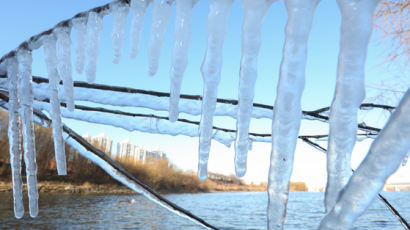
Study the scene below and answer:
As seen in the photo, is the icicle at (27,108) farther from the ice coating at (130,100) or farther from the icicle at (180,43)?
the icicle at (180,43)

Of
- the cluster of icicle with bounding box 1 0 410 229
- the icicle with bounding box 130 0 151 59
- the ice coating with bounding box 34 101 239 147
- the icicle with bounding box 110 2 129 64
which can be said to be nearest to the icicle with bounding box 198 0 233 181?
the cluster of icicle with bounding box 1 0 410 229

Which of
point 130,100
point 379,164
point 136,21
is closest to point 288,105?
point 379,164

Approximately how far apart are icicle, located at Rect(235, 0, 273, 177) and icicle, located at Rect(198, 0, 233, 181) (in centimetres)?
11

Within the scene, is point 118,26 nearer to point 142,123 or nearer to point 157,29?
point 157,29

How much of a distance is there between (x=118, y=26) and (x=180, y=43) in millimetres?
454

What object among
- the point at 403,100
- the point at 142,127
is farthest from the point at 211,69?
the point at 142,127

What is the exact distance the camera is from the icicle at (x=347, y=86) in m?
0.66

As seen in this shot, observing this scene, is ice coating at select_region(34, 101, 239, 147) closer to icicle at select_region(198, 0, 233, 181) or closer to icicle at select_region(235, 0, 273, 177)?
icicle at select_region(198, 0, 233, 181)

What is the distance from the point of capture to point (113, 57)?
1552 mm

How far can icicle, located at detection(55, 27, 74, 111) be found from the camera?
150 cm

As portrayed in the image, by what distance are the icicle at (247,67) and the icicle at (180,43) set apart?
0.96 ft

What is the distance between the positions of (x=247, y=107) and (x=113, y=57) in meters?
0.88

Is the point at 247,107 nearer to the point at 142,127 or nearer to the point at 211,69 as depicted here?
the point at 211,69

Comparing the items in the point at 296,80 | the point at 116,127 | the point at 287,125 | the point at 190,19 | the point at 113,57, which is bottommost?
the point at 116,127
